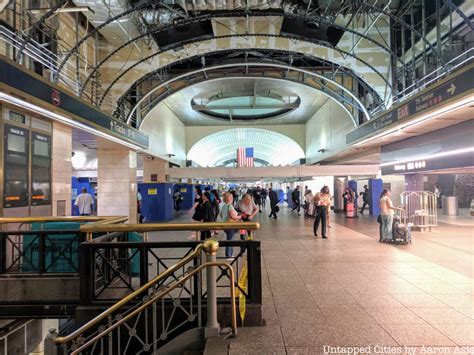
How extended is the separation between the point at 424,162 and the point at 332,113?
12231mm

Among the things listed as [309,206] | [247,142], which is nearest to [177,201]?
[309,206]

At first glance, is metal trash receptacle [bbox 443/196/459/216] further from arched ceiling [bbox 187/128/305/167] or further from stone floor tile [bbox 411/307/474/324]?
stone floor tile [bbox 411/307/474/324]

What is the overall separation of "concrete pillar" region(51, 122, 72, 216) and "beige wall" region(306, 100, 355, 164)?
12.0 m

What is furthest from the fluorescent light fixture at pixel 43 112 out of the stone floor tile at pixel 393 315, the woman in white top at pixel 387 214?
the woman in white top at pixel 387 214

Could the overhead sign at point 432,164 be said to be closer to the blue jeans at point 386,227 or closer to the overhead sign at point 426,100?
the overhead sign at point 426,100

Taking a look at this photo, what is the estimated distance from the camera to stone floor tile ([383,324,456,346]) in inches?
132

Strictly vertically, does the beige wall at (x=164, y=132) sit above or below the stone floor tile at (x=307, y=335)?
above

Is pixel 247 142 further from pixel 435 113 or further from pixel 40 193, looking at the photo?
pixel 435 113

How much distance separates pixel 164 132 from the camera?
2136 centimetres

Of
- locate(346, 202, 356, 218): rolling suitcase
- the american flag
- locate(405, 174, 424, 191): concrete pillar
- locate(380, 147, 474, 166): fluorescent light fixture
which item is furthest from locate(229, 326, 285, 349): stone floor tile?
the american flag

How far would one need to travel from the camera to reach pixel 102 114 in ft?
27.5

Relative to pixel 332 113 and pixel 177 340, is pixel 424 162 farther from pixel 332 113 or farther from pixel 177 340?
pixel 332 113

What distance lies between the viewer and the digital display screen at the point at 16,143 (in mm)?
6297

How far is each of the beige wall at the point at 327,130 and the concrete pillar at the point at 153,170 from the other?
32.8 feet
